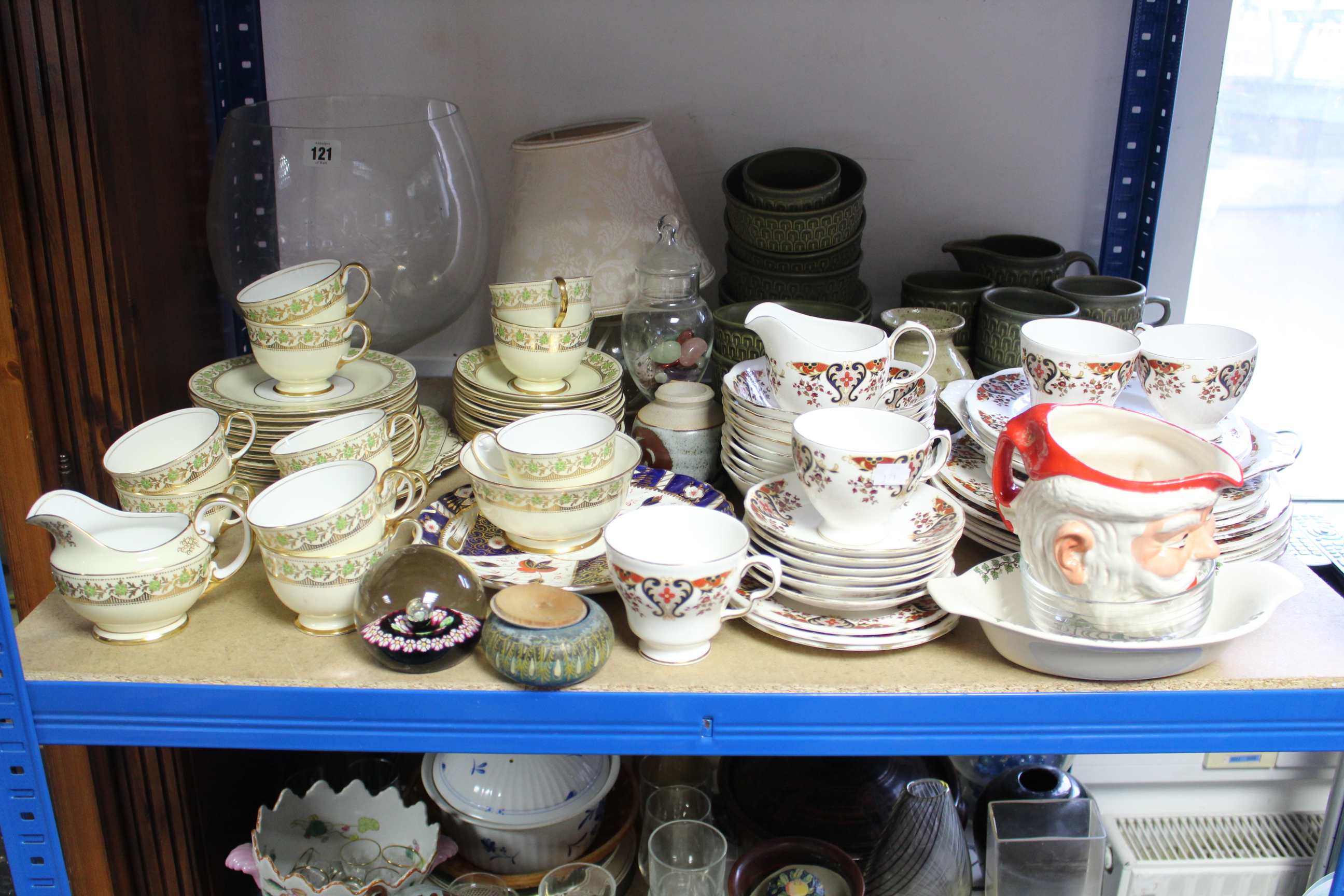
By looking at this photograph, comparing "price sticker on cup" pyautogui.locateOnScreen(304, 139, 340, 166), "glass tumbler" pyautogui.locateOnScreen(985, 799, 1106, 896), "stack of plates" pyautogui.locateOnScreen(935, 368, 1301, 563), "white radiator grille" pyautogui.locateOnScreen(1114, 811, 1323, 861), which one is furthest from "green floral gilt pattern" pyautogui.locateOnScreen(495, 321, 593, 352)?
"white radiator grille" pyautogui.locateOnScreen(1114, 811, 1323, 861)

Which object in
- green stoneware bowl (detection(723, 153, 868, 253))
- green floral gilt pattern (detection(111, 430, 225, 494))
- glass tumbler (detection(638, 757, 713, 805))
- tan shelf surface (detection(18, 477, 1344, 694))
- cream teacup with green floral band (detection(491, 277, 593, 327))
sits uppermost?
green stoneware bowl (detection(723, 153, 868, 253))

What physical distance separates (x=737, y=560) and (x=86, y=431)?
63 centimetres

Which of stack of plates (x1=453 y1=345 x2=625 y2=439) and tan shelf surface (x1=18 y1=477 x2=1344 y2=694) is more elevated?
stack of plates (x1=453 y1=345 x2=625 y2=439)

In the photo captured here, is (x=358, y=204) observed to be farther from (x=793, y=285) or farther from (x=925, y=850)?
(x=925, y=850)

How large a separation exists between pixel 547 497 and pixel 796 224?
463 millimetres

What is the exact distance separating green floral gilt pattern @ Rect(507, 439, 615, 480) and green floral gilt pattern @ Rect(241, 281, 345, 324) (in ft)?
0.82

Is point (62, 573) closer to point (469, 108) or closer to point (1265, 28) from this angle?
point (469, 108)

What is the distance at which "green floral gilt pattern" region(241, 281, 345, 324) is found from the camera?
94cm

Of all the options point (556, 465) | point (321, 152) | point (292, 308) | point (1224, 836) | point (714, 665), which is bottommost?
point (1224, 836)

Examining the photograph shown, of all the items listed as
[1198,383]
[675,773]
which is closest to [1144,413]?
[1198,383]

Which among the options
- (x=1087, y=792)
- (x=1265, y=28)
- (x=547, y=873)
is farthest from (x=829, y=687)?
(x=1265, y=28)

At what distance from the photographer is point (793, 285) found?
1.17 meters

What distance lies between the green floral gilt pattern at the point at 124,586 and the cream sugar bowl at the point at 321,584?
6 centimetres

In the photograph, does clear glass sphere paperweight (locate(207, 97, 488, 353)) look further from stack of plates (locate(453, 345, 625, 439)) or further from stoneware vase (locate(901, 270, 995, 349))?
stoneware vase (locate(901, 270, 995, 349))
